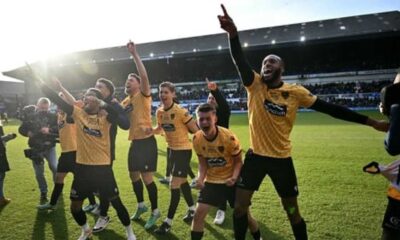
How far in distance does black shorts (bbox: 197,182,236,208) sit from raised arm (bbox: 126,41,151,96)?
7.36 ft

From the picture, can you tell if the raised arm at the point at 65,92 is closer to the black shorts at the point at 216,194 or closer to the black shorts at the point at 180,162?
the black shorts at the point at 180,162

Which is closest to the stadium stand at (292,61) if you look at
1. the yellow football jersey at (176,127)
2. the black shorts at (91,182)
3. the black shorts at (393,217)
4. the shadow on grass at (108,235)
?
the yellow football jersey at (176,127)

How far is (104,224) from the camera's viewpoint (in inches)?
219

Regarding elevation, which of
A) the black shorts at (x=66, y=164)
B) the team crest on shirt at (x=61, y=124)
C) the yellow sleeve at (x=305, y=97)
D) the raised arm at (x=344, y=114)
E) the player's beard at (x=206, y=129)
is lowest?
the black shorts at (x=66, y=164)

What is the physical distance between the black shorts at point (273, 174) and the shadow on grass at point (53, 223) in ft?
10.9

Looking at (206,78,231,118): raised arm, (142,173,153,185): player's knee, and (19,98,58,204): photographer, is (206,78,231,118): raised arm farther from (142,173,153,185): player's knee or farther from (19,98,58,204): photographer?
(19,98,58,204): photographer

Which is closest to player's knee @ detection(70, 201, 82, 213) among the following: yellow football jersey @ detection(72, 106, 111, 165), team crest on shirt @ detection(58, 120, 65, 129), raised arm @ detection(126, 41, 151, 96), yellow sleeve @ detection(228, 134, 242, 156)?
yellow football jersey @ detection(72, 106, 111, 165)

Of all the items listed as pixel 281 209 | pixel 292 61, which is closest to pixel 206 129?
pixel 281 209

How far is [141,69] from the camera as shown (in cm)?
550

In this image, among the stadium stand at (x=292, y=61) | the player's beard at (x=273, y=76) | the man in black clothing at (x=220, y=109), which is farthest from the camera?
the stadium stand at (x=292, y=61)

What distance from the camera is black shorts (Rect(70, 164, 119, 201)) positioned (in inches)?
184

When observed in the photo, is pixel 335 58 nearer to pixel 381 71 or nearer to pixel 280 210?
pixel 381 71

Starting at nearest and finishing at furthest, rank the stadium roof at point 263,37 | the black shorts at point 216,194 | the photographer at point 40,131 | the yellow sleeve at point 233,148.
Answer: the black shorts at point 216,194
the yellow sleeve at point 233,148
the photographer at point 40,131
the stadium roof at point 263,37

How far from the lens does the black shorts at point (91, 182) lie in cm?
467
